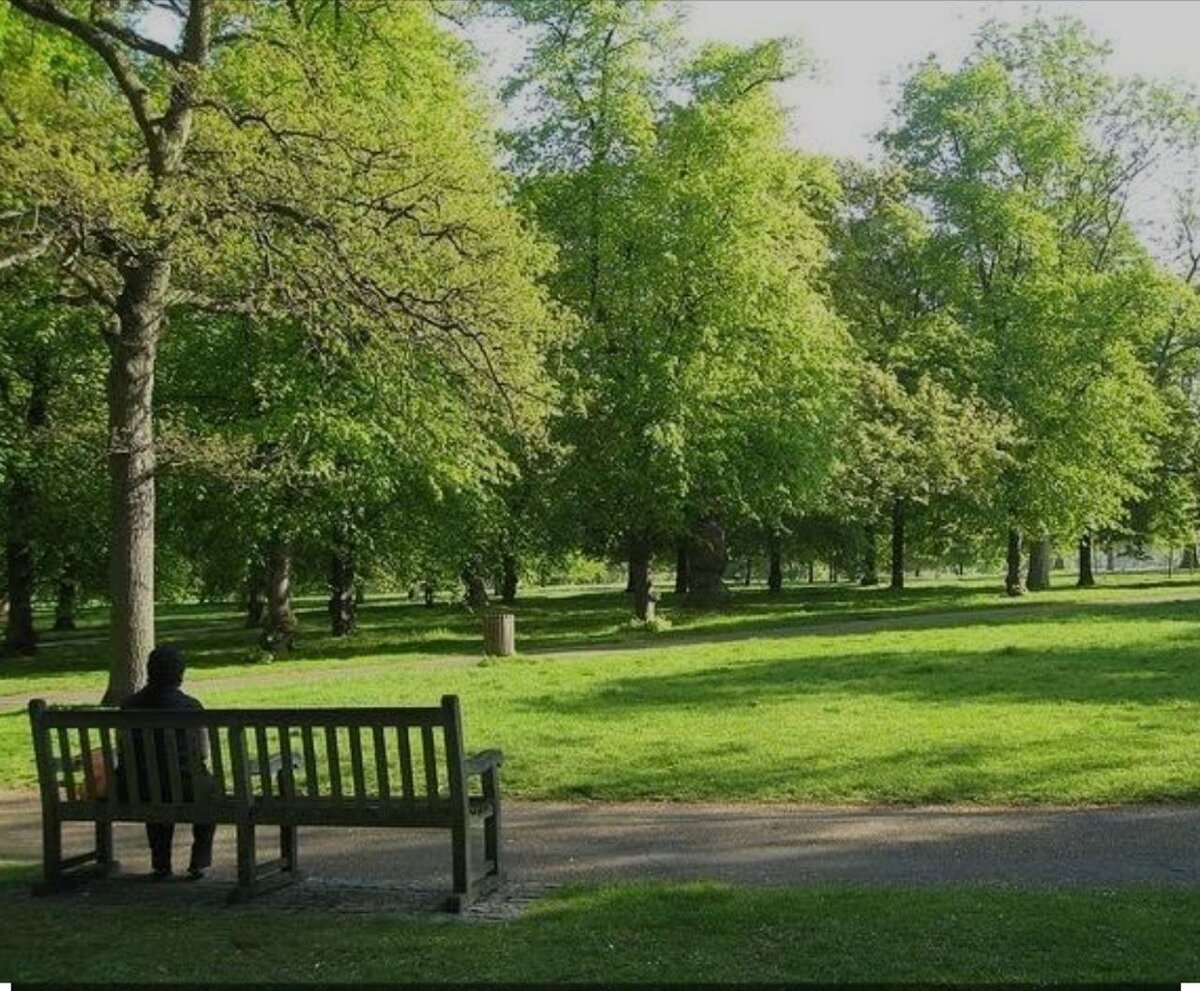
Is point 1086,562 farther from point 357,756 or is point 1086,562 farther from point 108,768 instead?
point 108,768

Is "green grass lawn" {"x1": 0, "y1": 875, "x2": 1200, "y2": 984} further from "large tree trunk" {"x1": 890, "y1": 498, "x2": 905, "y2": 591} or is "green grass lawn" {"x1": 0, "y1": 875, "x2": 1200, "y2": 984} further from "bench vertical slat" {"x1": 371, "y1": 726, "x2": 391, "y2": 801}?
"large tree trunk" {"x1": 890, "y1": 498, "x2": 905, "y2": 591}

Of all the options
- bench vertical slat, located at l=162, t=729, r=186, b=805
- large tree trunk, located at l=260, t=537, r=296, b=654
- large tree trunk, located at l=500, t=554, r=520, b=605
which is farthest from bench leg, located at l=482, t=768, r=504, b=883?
large tree trunk, located at l=500, t=554, r=520, b=605

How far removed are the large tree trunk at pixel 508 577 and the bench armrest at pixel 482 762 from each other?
2414 cm

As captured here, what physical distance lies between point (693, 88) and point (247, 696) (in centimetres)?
2179

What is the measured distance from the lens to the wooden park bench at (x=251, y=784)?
6.37 meters

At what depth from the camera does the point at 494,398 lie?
44.4ft

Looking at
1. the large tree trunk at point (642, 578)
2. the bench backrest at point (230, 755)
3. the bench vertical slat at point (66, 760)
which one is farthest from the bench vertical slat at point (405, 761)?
the large tree trunk at point (642, 578)

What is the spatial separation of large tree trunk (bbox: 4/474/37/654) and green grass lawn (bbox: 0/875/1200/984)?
23879 mm

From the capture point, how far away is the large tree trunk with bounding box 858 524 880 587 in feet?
152

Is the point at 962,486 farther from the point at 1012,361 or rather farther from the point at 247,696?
the point at 247,696

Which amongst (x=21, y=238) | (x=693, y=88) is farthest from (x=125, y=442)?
(x=693, y=88)

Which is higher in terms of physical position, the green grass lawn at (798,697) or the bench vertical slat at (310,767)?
the bench vertical slat at (310,767)

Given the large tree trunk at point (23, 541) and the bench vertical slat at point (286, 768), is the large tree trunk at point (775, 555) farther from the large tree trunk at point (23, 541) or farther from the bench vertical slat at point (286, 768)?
the bench vertical slat at point (286, 768)

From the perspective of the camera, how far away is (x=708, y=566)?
1436 inches
